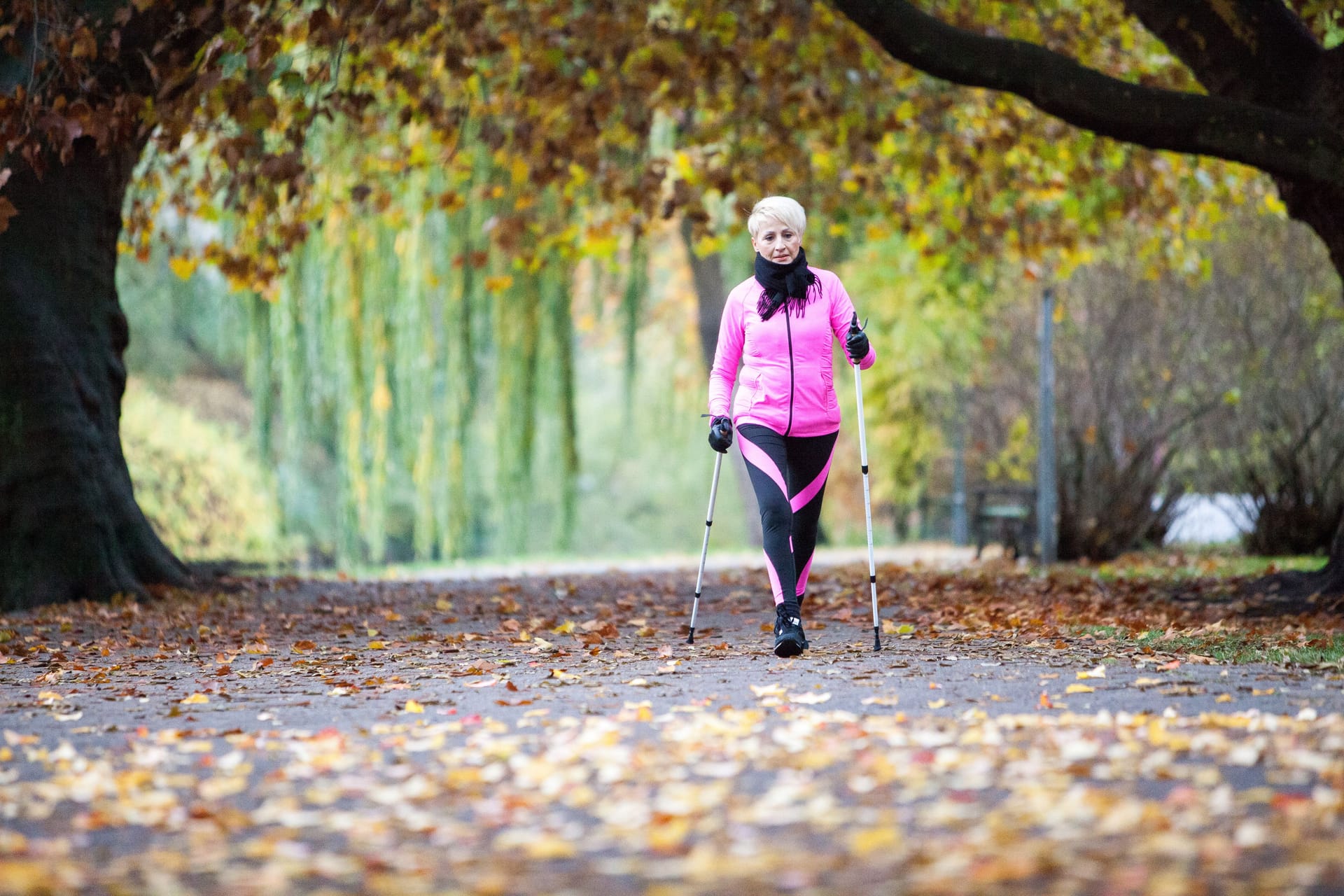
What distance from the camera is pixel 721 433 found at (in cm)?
694

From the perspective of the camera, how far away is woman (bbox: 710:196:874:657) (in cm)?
688

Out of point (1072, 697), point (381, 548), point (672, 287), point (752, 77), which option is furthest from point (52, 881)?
point (672, 287)

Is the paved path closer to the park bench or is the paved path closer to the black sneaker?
the park bench

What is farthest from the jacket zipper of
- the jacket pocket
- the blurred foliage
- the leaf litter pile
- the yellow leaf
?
the blurred foliage

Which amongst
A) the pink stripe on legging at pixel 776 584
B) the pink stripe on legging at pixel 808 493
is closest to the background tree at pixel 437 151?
the pink stripe on legging at pixel 808 493

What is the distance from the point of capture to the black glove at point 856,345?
686 cm

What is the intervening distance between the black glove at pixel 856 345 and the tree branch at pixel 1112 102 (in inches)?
102

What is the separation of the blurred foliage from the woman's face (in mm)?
14689

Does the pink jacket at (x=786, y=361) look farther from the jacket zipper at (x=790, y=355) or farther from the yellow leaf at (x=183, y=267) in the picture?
the yellow leaf at (x=183, y=267)

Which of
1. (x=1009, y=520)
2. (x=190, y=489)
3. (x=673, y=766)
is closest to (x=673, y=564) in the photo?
(x=1009, y=520)

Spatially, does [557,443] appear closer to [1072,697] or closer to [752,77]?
[752,77]

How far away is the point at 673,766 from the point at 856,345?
3.00 m

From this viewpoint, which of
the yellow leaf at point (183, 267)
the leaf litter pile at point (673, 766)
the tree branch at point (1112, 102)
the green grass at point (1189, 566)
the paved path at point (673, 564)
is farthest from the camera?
the paved path at point (673, 564)

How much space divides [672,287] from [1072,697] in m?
24.4
